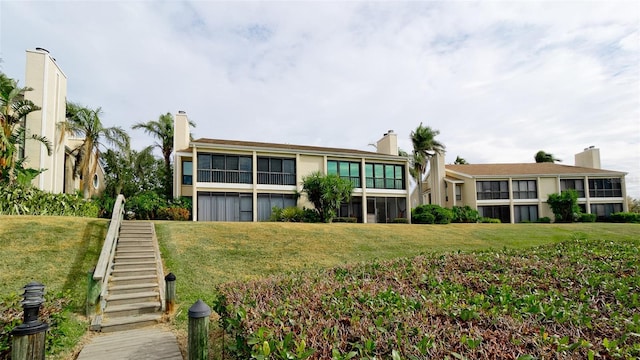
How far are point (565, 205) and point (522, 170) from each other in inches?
211

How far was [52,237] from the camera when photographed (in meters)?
11.4

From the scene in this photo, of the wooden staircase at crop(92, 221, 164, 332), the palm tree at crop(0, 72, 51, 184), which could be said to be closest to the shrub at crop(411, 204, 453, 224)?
the wooden staircase at crop(92, 221, 164, 332)

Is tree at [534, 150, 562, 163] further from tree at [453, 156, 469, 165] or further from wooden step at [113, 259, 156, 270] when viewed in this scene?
wooden step at [113, 259, 156, 270]

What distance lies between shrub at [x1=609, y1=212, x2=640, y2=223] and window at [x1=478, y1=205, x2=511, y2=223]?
31.0ft

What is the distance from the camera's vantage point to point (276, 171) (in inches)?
934

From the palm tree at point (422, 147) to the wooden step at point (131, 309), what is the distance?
104ft

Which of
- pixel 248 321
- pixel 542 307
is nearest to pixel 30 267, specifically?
pixel 248 321

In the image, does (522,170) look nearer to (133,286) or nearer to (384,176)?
(384,176)

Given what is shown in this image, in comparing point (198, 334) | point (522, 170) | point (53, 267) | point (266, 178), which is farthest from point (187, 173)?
point (522, 170)

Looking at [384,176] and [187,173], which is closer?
[187,173]

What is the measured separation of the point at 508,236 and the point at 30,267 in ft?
68.7

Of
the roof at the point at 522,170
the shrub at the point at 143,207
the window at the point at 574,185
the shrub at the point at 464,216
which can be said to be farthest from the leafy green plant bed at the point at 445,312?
the window at the point at 574,185

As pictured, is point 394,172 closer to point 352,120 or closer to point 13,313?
point 352,120

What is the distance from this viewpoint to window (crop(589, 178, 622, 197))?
35.0 metres
